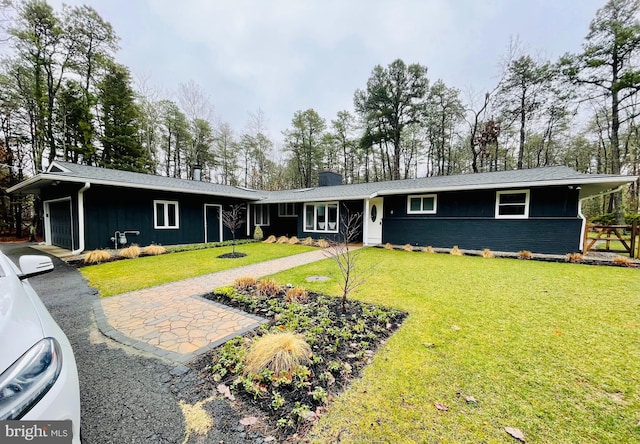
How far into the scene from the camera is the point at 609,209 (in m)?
18.2

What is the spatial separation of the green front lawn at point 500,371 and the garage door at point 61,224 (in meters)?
10.7

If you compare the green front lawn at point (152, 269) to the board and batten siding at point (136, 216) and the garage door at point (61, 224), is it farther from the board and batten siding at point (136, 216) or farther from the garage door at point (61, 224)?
the garage door at point (61, 224)

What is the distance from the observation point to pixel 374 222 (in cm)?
1162

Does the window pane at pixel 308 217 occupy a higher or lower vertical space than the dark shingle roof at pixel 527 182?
lower

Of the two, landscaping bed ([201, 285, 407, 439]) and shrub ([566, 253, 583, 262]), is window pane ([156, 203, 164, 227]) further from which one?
shrub ([566, 253, 583, 262])

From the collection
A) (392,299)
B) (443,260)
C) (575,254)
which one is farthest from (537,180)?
(392,299)

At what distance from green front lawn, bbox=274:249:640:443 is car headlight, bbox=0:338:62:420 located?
1.47 m

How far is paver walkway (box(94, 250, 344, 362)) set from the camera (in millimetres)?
2701

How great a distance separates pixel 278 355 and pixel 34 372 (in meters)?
1.54

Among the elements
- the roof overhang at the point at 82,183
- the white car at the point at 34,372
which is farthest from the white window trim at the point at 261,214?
the white car at the point at 34,372

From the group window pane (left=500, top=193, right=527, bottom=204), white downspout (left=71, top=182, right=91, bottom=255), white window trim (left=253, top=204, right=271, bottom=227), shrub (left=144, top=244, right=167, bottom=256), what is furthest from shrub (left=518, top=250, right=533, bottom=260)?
white downspout (left=71, top=182, right=91, bottom=255)

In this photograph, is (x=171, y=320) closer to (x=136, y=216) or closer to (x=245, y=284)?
(x=245, y=284)

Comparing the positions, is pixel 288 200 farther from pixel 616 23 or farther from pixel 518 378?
pixel 616 23

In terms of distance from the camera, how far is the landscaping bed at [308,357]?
1840 mm
